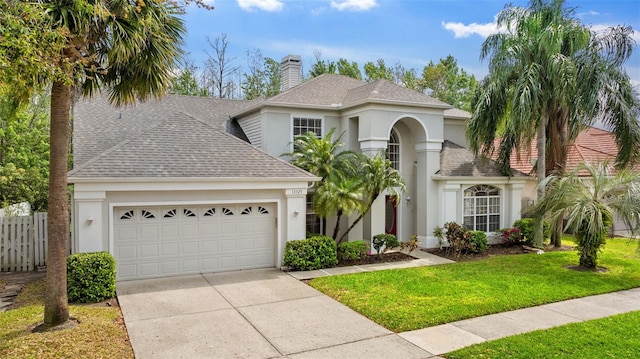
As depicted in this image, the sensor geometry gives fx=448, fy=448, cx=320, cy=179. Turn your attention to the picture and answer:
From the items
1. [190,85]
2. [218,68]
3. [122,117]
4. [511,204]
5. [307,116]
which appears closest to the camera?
[122,117]

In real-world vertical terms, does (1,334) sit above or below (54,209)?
below

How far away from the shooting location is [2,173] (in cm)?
1936

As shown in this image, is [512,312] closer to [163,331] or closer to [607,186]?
[607,186]

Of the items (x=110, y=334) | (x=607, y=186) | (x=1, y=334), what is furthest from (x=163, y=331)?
(x=607, y=186)

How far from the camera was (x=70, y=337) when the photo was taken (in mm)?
7633

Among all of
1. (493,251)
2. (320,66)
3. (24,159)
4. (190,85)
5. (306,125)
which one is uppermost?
(320,66)

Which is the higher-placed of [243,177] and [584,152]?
[584,152]

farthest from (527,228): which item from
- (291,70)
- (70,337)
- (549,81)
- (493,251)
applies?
(70,337)

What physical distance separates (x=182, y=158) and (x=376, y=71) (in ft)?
105

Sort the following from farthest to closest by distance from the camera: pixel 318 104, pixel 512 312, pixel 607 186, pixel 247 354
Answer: pixel 318 104 → pixel 607 186 → pixel 512 312 → pixel 247 354

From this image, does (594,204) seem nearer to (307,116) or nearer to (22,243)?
(307,116)

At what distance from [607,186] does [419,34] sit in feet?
60.7

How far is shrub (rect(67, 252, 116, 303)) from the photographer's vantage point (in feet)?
33.1

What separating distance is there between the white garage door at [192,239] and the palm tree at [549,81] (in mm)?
9033
